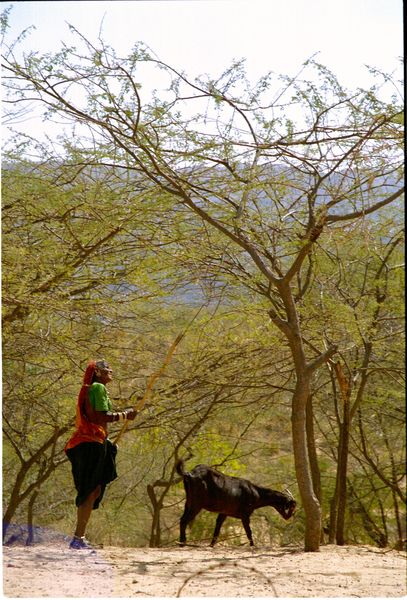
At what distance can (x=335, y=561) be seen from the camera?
4.66 meters

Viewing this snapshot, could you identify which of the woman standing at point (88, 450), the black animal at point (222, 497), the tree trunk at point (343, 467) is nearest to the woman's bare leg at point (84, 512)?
the woman standing at point (88, 450)

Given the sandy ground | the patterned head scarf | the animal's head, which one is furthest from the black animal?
the patterned head scarf

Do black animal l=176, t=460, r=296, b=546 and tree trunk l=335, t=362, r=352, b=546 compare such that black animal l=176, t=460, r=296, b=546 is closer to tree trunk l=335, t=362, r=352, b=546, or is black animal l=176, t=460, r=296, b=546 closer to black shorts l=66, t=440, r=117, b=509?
tree trunk l=335, t=362, r=352, b=546

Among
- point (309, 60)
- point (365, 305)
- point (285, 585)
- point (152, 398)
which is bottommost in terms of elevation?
point (285, 585)

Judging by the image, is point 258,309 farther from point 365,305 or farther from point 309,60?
point 309,60

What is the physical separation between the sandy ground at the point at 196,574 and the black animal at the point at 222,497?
2.45ft

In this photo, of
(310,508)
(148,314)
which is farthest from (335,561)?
(148,314)

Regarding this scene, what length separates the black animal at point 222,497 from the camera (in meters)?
5.85

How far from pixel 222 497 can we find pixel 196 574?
68.5 inches

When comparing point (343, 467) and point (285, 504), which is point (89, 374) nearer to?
point (285, 504)

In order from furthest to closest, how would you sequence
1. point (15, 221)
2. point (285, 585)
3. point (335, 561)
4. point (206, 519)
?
point (206, 519), point (15, 221), point (335, 561), point (285, 585)

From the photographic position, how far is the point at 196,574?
4191 millimetres

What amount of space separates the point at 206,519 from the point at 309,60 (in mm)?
7833

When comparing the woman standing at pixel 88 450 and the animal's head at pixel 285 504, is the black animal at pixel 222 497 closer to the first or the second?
the animal's head at pixel 285 504
